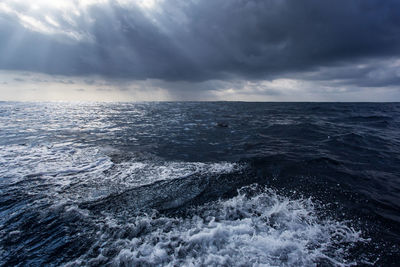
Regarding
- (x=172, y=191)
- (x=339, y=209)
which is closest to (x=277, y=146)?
(x=339, y=209)

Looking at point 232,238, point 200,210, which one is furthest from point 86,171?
point 232,238

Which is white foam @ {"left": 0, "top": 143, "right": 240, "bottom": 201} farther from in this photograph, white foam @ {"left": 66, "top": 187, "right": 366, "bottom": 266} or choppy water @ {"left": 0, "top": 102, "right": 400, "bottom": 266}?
white foam @ {"left": 66, "top": 187, "right": 366, "bottom": 266}

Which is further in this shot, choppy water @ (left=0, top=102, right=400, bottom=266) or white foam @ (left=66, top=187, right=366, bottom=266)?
choppy water @ (left=0, top=102, right=400, bottom=266)

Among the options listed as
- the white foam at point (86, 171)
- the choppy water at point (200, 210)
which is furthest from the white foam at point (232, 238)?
the white foam at point (86, 171)

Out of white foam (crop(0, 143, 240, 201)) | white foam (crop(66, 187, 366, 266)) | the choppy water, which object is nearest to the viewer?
white foam (crop(66, 187, 366, 266))

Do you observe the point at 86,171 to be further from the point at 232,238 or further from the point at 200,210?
the point at 232,238

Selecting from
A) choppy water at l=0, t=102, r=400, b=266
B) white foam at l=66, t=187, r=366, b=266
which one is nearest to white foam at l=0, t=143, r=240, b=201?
choppy water at l=0, t=102, r=400, b=266

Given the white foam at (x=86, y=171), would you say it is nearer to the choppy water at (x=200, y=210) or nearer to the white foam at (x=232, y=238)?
the choppy water at (x=200, y=210)

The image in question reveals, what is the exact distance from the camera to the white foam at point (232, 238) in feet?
11.7

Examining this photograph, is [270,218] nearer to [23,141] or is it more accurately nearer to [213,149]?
[213,149]

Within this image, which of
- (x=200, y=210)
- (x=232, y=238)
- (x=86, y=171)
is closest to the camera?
(x=232, y=238)

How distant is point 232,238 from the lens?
4129mm

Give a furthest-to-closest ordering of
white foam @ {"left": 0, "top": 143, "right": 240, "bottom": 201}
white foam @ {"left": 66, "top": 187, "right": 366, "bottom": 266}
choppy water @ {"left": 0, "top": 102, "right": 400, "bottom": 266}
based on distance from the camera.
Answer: white foam @ {"left": 0, "top": 143, "right": 240, "bottom": 201}, choppy water @ {"left": 0, "top": 102, "right": 400, "bottom": 266}, white foam @ {"left": 66, "top": 187, "right": 366, "bottom": 266}

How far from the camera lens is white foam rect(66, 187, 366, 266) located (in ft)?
11.7
